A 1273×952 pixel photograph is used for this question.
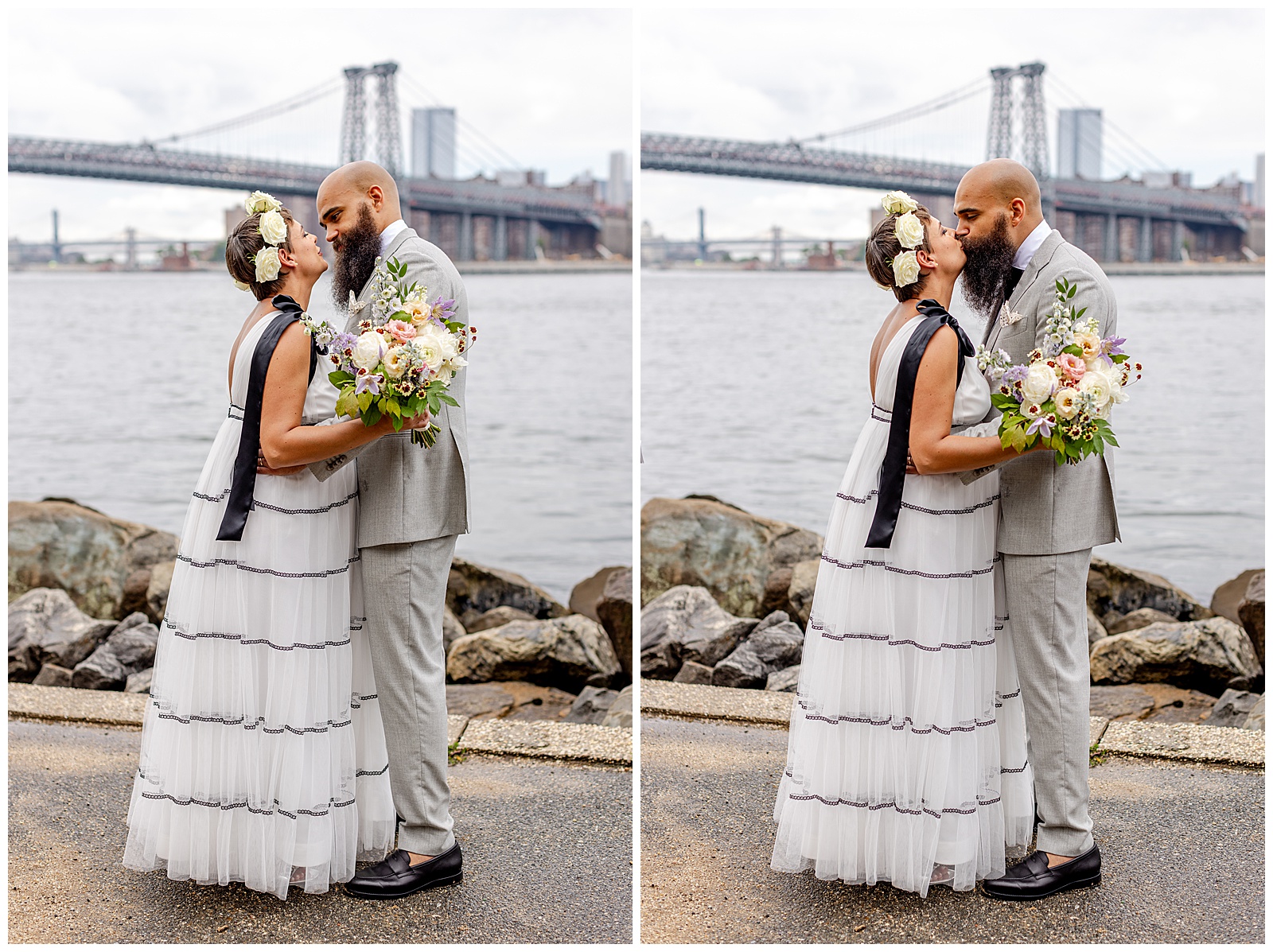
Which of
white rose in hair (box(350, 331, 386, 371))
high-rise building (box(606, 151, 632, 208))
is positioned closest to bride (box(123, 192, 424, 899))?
white rose in hair (box(350, 331, 386, 371))

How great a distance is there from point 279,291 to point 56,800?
1.72 meters

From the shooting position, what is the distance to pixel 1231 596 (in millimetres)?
A: 7598

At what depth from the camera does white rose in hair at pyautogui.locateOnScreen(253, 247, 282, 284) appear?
281 cm

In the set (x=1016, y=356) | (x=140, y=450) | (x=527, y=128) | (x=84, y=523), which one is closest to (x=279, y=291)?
(x=1016, y=356)

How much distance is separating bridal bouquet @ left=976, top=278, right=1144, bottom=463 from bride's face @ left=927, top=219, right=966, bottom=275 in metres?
0.24

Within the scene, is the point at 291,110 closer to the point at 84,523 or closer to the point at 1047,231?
the point at 84,523

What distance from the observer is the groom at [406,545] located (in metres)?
2.86

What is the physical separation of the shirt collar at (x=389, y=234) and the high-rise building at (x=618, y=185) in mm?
17161

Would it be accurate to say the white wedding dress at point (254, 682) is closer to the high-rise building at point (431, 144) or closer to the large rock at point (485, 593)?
the large rock at point (485, 593)

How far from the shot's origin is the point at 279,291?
2881 millimetres

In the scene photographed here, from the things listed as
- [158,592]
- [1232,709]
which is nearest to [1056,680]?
[1232,709]

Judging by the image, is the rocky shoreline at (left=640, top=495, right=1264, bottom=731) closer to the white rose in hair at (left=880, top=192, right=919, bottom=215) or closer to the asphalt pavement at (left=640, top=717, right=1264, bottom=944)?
the asphalt pavement at (left=640, top=717, right=1264, bottom=944)

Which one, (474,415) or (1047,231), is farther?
(474,415)

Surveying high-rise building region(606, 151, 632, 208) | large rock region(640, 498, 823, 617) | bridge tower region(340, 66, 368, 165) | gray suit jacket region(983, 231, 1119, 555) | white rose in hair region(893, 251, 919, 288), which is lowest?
large rock region(640, 498, 823, 617)
